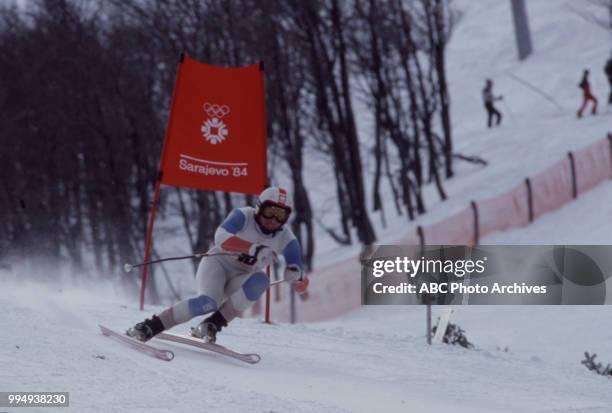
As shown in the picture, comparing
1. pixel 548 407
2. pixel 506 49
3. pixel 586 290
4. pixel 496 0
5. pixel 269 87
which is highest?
pixel 496 0

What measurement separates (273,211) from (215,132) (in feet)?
11.3

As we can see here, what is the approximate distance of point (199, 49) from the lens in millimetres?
25422

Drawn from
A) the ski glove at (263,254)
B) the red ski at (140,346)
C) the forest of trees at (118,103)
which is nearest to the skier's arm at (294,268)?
the ski glove at (263,254)

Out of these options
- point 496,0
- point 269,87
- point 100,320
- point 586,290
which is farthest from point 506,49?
point 100,320

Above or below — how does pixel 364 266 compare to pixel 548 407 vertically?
above

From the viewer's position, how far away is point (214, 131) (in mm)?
11680

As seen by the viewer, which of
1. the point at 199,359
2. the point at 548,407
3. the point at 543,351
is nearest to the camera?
the point at 548,407

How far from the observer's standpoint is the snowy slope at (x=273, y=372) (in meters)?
6.40

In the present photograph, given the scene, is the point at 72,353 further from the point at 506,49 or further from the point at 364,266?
the point at 506,49

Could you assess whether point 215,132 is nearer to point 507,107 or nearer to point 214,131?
point 214,131

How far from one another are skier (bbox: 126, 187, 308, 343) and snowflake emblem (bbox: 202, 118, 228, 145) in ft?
10.1

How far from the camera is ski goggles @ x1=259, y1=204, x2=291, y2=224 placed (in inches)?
330

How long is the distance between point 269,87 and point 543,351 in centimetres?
1555

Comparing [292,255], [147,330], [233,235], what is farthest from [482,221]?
[147,330]
